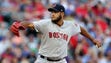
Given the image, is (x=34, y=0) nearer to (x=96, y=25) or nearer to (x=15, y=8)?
(x=15, y=8)

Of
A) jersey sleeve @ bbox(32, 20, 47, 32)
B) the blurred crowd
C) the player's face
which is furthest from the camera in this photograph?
the blurred crowd

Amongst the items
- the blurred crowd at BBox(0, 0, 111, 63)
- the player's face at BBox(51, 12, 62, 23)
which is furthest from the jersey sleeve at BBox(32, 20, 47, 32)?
the blurred crowd at BBox(0, 0, 111, 63)

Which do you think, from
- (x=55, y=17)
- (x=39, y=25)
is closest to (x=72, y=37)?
(x=55, y=17)

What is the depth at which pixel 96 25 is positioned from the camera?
16.3m

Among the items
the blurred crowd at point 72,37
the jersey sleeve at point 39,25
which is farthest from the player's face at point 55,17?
the blurred crowd at point 72,37

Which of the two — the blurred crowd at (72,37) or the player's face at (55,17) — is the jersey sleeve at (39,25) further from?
the blurred crowd at (72,37)

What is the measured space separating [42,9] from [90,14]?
220 centimetres

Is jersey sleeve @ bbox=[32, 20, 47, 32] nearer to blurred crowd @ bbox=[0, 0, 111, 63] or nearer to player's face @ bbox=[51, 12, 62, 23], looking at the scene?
player's face @ bbox=[51, 12, 62, 23]

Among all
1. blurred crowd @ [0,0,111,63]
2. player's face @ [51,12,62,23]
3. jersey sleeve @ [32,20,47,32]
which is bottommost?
blurred crowd @ [0,0,111,63]

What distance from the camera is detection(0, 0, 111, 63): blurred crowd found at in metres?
13.2

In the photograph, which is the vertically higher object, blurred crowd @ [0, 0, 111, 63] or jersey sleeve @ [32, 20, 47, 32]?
jersey sleeve @ [32, 20, 47, 32]

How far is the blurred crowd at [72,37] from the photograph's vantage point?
519 inches

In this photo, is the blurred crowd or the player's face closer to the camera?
the player's face

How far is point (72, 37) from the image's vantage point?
14734mm
